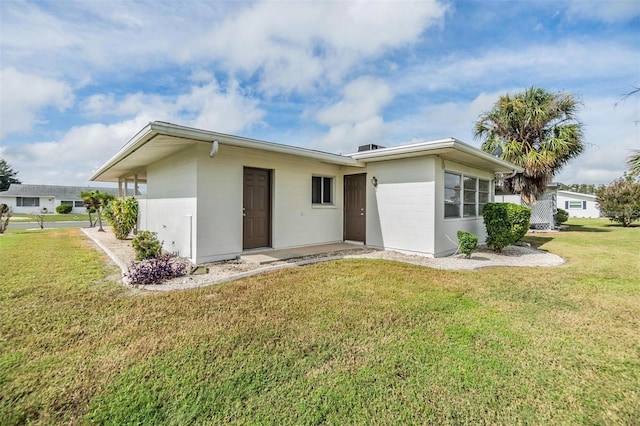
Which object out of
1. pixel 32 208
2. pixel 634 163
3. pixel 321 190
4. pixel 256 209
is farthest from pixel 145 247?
pixel 32 208

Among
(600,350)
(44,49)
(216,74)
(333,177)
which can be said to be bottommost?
(600,350)

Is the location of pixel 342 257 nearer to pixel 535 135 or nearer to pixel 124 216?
pixel 124 216

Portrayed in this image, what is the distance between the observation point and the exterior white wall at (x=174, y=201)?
6.84m

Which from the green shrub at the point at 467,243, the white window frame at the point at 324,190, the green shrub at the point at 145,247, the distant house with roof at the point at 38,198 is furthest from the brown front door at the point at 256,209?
the distant house with roof at the point at 38,198

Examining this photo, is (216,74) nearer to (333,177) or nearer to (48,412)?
(333,177)

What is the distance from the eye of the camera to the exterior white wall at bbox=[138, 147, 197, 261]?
6844mm

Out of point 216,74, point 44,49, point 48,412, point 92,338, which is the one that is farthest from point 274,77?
point 48,412

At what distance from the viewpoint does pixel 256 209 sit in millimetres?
7891

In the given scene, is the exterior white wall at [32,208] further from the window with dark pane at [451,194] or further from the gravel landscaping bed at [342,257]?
the window with dark pane at [451,194]

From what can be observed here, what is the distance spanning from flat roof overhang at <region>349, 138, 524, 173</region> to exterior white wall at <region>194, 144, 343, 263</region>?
1621 mm

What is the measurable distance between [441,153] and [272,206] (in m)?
4.78

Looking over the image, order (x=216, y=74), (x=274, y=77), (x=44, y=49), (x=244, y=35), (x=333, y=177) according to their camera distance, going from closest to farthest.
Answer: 1. (x=44, y=49)
2. (x=244, y=35)
3. (x=333, y=177)
4. (x=216, y=74)
5. (x=274, y=77)

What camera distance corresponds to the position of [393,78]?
1238 centimetres

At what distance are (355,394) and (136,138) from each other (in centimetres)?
651
